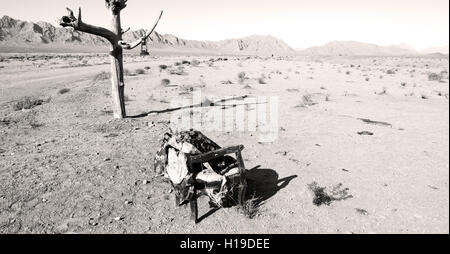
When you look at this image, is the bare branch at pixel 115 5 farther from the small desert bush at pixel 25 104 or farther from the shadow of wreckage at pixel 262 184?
the shadow of wreckage at pixel 262 184

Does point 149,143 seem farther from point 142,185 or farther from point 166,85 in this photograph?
point 166,85

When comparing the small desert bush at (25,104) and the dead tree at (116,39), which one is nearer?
the dead tree at (116,39)

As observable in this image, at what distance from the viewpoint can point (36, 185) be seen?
6.57 metres

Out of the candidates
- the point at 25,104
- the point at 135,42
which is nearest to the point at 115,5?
the point at 135,42

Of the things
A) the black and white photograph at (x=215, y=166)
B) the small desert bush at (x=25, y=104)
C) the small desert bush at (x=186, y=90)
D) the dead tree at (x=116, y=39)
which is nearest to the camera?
A: the black and white photograph at (x=215, y=166)

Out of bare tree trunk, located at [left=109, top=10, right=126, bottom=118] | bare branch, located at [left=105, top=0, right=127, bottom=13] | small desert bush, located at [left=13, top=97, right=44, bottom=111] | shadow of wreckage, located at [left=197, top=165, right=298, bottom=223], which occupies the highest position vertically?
bare branch, located at [left=105, top=0, right=127, bottom=13]

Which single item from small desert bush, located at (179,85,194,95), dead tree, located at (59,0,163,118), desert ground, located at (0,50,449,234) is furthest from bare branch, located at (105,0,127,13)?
small desert bush, located at (179,85,194,95)

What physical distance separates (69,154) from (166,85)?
38.5 feet

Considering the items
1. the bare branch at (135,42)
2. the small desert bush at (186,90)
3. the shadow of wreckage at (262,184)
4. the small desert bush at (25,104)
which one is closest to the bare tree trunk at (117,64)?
the bare branch at (135,42)

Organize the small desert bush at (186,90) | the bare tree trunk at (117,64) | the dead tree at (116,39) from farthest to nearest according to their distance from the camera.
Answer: the small desert bush at (186,90)
the bare tree trunk at (117,64)
the dead tree at (116,39)

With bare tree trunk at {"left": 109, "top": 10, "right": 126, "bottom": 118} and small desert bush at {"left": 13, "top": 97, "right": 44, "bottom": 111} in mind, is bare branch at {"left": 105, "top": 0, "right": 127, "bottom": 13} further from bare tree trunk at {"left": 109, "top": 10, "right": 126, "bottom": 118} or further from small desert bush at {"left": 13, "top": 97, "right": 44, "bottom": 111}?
small desert bush at {"left": 13, "top": 97, "right": 44, "bottom": 111}

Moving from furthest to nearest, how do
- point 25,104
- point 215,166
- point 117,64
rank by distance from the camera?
point 25,104 < point 117,64 < point 215,166

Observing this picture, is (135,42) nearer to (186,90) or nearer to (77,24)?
(77,24)
